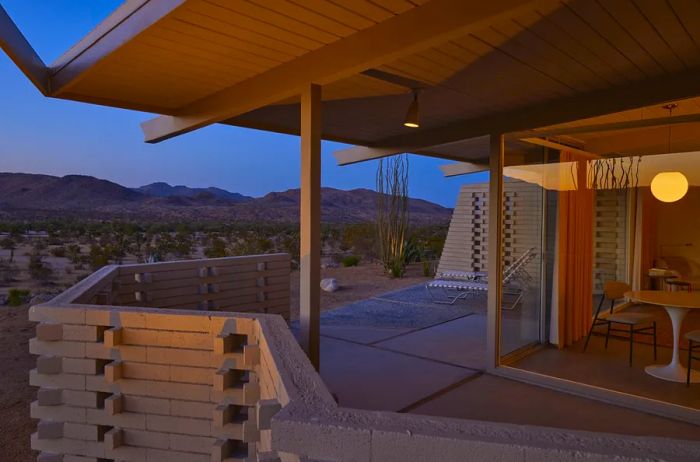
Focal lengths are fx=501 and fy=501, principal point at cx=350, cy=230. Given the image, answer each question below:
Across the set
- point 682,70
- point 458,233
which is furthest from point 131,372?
point 458,233

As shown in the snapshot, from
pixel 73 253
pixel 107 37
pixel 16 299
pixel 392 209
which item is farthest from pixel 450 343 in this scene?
pixel 73 253

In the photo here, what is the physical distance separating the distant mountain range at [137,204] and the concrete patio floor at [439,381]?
24.0 meters

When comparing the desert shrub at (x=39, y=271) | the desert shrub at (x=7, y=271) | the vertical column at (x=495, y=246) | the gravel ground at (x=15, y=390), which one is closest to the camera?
the gravel ground at (x=15, y=390)

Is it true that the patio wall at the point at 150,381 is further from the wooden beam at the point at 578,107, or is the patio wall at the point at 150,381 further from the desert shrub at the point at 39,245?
the desert shrub at the point at 39,245

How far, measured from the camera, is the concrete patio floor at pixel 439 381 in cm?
366

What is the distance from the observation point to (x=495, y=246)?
4.65 metres

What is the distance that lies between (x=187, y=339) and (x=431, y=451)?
193cm

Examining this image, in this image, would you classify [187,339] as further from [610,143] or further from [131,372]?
[610,143]

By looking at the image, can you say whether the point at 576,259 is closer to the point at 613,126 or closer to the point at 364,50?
the point at 613,126

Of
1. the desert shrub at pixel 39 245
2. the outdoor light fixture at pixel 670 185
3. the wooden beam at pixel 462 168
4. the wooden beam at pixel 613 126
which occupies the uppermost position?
the wooden beam at pixel 462 168

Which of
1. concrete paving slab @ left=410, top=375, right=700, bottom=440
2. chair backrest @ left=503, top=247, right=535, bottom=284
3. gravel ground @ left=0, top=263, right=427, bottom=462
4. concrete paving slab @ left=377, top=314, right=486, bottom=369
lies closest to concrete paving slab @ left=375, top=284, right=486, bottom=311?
gravel ground @ left=0, top=263, right=427, bottom=462

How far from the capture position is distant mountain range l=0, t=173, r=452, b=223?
1138 inches

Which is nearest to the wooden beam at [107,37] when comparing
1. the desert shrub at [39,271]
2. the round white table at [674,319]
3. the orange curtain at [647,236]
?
the round white table at [674,319]

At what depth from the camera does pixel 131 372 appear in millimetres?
2719
